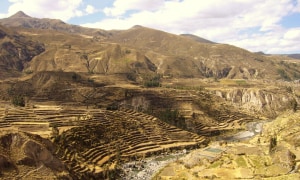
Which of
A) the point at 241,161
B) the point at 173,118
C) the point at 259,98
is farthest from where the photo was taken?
the point at 259,98

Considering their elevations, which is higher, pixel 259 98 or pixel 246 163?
pixel 259 98

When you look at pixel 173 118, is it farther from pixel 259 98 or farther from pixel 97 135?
pixel 259 98

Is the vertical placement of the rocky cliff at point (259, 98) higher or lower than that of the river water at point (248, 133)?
higher

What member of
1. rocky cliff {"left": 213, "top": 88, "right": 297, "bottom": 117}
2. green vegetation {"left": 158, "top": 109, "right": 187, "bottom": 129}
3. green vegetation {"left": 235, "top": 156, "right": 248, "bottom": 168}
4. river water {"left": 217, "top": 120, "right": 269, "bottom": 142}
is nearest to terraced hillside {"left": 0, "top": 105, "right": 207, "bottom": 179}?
green vegetation {"left": 158, "top": 109, "right": 187, "bottom": 129}

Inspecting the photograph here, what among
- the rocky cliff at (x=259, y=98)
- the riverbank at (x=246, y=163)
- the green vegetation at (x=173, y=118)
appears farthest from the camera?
the rocky cliff at (x=259, y=98)

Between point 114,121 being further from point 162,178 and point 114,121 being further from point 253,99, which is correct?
point 253,99

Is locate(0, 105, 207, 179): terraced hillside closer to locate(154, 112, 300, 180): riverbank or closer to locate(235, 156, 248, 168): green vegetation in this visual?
locate(154, 112, 300, 180): riverbank

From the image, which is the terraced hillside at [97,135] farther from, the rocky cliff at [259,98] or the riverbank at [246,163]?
the rocky cliff at [259,98]

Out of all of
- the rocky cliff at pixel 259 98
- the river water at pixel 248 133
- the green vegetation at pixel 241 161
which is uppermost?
the rocky cliff at pixel 259 98

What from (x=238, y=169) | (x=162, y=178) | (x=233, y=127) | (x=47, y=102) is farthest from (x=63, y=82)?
(x=238, y=169)

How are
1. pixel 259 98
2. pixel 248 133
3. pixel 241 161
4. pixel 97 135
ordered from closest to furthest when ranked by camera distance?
pixel 241 161 → pixel 97 135 → pixel 248 133 → pixel 259 98

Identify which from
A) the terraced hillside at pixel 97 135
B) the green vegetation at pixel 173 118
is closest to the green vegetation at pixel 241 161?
the terraced hillside at pixel 97 135

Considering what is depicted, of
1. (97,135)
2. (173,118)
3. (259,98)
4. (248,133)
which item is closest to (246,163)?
(97,135)
